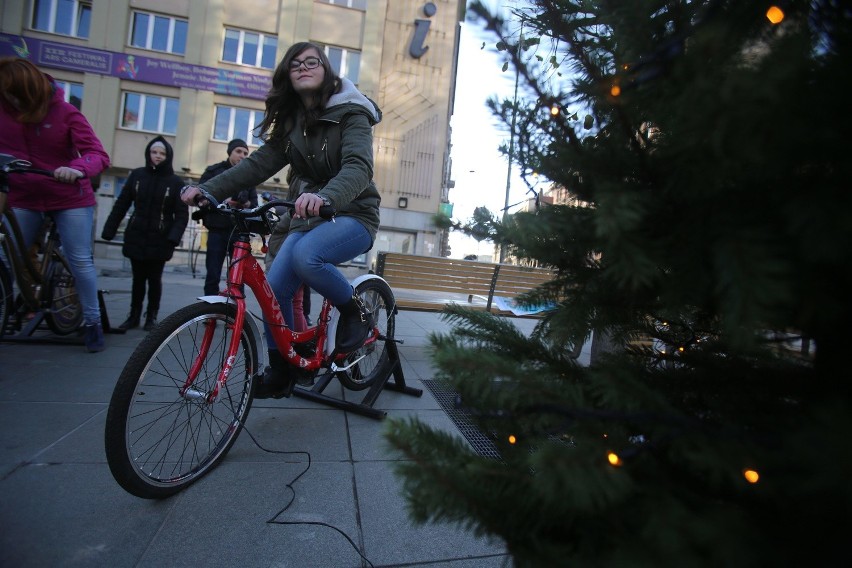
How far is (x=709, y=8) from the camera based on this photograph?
58cm

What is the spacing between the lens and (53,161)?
10.3ft

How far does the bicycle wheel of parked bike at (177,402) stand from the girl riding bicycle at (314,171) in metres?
0.23

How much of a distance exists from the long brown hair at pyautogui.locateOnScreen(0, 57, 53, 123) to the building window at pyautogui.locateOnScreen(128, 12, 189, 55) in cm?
1722

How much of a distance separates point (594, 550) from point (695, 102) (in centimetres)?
55

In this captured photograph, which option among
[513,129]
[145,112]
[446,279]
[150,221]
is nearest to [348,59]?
[145,112]

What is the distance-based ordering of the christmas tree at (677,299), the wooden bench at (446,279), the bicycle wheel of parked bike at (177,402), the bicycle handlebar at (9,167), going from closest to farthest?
1. the christmas tree at (677,299)
2. the bicycle wheel of parked bike at (177,402)
3. the bicycle handlebar at (9,167)
4. the wooden bench at (446,279)

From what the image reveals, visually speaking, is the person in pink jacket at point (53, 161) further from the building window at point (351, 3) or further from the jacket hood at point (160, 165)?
the building window at point (351, 3)

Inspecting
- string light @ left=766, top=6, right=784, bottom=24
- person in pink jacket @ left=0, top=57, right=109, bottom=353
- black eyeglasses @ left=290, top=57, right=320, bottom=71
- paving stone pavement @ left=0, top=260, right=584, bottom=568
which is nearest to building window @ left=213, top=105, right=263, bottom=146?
person in pink jacket @ left=0, top=57, right=109, bottom=353

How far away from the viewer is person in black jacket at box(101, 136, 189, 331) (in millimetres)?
4125

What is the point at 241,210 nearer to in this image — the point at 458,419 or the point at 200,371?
the point at 200,371

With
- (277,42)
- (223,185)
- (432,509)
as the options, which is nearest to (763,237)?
(432,509)

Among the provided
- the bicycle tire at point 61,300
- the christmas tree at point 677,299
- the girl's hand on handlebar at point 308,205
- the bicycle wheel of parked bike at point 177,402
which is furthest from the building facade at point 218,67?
the christmas tree at point 677,299

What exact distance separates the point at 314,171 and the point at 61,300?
273 centimetres

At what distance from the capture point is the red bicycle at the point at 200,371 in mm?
1482
